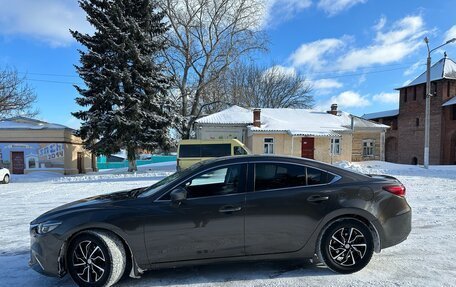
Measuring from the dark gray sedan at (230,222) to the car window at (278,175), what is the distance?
14mm

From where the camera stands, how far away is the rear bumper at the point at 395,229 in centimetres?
405

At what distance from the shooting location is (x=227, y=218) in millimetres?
3771

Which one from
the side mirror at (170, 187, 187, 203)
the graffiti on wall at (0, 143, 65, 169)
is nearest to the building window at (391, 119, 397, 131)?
the graffiti on wall at (0, 143, 65, 169)

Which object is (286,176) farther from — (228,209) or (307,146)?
(307,146)

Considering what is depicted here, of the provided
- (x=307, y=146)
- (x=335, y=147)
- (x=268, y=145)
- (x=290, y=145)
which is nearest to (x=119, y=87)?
(x=268, y=145)

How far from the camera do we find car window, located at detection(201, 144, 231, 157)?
17.3m

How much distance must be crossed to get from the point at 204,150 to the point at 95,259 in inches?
544

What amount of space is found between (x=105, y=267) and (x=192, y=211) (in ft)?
4.09

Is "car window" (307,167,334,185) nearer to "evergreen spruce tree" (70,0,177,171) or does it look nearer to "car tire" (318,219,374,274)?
"car tire" (318,219,374,274)

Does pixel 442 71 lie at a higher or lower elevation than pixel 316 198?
higher

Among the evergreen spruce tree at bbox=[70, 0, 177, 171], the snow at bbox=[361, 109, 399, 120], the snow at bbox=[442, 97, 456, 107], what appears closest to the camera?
the evergreen spruce tree at bbox=[70, 0, 177, 171]

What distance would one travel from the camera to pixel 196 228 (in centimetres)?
373

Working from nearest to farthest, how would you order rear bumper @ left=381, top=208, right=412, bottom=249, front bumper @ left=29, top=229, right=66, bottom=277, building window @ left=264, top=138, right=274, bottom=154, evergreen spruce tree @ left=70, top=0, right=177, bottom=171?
1. front bumper @ left=29, top=229, right=66, bottom=277
2. rear bumper @ left=381, top=208, right=412, bottom=249
3. evergreen spruce tree @ left=70, top=0, right=177, bottom=171
4. building window @ left=264, top=138, right=274, bottom=154

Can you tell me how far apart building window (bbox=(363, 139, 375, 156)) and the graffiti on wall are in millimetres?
26705
